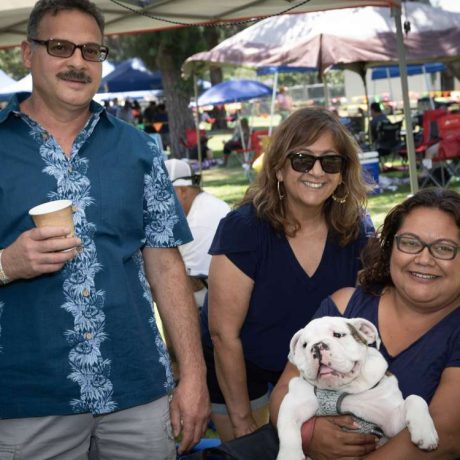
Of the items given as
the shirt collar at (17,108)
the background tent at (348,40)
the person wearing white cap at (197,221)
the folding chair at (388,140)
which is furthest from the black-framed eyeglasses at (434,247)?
the folding chair at (388,140)

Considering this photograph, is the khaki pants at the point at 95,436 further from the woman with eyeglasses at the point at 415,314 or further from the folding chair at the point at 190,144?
the folding chair at the point at 190,144

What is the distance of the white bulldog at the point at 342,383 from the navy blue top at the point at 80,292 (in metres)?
0.53

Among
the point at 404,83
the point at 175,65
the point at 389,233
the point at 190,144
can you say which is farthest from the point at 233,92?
the point at 389,233

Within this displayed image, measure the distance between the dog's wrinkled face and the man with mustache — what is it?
1.56 ft

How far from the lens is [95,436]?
2.73m

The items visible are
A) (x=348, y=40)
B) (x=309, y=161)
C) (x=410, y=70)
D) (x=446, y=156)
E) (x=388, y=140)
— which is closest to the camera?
(x=309, y=161)

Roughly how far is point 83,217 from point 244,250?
943 mm

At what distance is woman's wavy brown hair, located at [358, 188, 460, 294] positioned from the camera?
9.17ft

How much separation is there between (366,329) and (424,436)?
0.41 metres

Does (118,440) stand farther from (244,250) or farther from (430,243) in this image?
(430,243)

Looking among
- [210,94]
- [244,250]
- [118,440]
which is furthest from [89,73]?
[210,94]

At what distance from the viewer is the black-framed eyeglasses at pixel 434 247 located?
2.71m

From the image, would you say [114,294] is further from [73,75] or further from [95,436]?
[73,75]

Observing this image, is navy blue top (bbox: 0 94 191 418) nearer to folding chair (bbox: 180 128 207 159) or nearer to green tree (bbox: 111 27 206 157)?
folding chair (bbox: 180 128 207 159)
